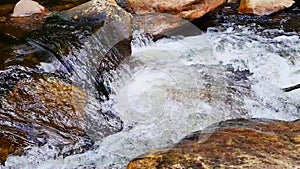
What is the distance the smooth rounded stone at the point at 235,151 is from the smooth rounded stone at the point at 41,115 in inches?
39.9

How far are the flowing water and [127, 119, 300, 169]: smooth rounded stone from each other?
0.75 metres

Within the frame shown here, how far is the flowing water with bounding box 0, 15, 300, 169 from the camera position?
2777mm

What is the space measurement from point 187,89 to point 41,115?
4.41 ft

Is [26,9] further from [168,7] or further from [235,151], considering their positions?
[235,151]

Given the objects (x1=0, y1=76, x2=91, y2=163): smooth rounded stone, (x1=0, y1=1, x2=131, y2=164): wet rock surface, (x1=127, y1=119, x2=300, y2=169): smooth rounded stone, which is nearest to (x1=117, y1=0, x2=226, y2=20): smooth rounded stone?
(x1=0, y1=1, x2=131, y2=164): wet rock surface

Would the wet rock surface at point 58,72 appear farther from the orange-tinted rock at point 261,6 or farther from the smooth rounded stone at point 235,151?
the orange-tinted rock at point 261,6

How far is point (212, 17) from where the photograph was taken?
16.9 ft

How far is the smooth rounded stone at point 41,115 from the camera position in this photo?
2.64 meters

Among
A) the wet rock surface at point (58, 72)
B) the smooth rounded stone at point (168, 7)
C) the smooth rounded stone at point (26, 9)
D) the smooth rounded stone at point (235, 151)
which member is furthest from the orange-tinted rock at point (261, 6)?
the smooth rounded stone at point (235, 151)

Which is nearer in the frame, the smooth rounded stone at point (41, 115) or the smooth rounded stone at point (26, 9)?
the smooth rounded stone at point (41, 115)

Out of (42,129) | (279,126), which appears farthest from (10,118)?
(279,126)

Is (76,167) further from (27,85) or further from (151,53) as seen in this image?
(151,53)

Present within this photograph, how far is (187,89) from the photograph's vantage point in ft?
11.5

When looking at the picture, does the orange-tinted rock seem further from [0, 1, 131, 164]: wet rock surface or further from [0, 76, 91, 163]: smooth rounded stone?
[0, 76, 91, 163]: smooth rounded stone
